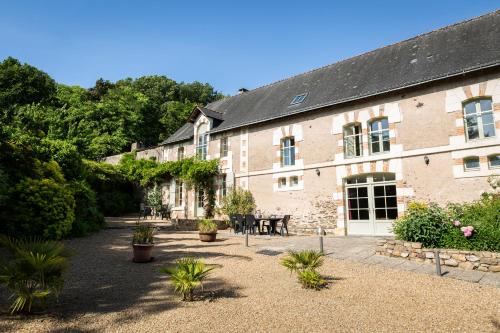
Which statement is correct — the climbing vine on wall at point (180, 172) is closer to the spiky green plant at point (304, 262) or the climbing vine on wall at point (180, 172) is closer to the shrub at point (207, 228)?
the shrub at point (207, 228)

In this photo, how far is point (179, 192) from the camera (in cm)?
1830

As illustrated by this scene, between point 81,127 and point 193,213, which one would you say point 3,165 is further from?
point 81,127

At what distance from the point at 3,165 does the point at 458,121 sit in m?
13.3

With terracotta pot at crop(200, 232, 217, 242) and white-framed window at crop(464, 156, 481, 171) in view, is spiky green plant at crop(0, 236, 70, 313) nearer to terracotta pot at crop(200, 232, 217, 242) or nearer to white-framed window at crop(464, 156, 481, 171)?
terracotta pot at crop(200, 232, 217, 242)

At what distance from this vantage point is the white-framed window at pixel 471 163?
9354mm

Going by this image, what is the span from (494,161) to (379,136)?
3.49m

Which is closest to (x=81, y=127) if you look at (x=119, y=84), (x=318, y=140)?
(x=119, y=84)

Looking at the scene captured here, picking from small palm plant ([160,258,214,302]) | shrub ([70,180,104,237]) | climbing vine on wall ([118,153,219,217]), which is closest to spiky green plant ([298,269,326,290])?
small palm plant ([160,258,214,302])

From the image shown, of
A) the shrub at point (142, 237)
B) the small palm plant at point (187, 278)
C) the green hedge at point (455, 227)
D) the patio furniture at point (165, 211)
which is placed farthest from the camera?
the patio furniture at point (165, 211)

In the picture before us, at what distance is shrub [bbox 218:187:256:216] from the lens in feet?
47.1

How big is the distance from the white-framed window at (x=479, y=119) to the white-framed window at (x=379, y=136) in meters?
2.38

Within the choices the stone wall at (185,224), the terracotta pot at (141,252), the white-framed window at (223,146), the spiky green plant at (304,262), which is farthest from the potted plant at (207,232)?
the white-framed window at (223,146)

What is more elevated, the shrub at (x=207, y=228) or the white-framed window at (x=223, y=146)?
the white-framed window at (x=223, y=146)

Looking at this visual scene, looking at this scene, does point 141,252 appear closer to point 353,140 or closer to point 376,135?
point 353,140
